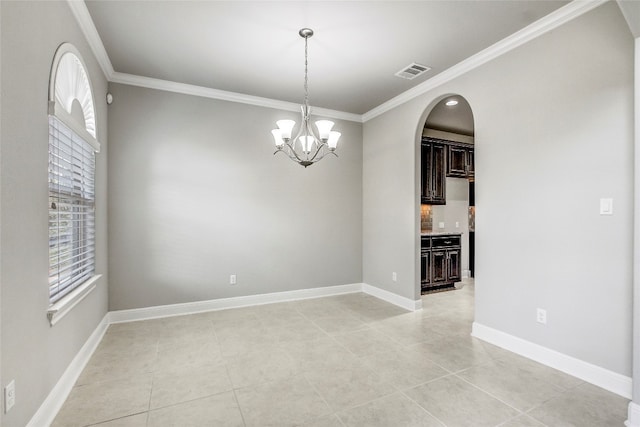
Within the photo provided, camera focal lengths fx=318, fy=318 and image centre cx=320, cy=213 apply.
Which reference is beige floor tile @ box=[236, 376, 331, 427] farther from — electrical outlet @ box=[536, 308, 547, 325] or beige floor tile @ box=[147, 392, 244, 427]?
electrical outlet @ box=[536, 308, 547, 325]

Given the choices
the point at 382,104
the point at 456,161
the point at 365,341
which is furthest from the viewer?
the point at 456,161

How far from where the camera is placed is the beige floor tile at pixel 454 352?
2705mm

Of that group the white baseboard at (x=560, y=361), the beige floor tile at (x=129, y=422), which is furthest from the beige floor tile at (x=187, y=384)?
the white baseboard at (x=560, y=361)

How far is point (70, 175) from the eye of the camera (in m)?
2.42

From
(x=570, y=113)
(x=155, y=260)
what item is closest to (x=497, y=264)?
(x=570, y=113)

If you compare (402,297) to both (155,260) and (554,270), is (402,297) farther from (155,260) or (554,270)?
(155,260)

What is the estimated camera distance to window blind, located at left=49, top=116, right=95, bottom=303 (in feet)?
6.83

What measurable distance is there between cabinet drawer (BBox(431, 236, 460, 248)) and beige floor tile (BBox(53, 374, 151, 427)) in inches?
166

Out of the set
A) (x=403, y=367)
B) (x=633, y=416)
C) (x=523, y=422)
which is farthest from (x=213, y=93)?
(x=633, y=416)

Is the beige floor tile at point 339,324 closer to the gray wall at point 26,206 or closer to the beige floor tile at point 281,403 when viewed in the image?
the beige floor tile at point 281,403

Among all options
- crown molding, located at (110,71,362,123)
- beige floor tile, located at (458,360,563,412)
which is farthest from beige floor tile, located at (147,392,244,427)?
crown molding, located at (110,71,362,123)

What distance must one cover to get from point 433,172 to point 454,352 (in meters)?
3.25

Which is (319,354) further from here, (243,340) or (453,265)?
(453,265)

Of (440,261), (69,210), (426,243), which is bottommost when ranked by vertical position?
(440,261)
